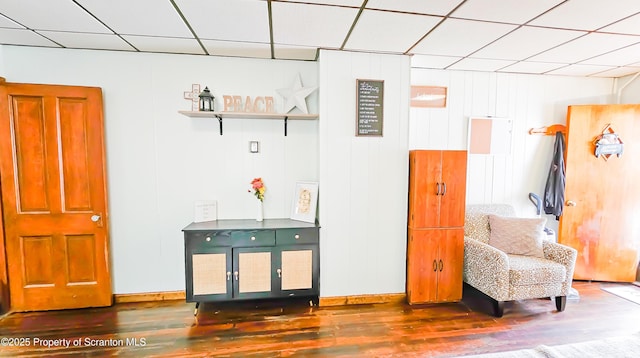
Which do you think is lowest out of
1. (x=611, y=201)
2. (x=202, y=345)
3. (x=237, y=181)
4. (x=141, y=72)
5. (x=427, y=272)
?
(x=202, y=345)

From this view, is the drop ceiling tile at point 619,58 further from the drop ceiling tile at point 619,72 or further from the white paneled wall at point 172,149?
the white paneled wall at point 172,149

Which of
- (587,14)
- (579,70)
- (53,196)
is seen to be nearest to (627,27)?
(587,14)

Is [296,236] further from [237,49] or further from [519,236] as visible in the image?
[519,236]

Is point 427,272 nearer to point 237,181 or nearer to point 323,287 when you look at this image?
point 323,287

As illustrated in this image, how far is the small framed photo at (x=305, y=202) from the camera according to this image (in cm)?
299

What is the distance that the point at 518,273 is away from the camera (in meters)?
2.69

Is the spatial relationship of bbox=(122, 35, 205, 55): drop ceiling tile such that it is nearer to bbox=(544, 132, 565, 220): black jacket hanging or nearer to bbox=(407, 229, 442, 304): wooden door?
bbox=(407, 229, 442, 304): wooden door

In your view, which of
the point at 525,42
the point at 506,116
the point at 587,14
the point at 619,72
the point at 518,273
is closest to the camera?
the point at 587,14

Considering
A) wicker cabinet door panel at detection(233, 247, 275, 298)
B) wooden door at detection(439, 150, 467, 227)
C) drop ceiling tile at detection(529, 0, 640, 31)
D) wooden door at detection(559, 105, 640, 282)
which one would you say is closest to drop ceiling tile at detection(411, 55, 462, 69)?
drop ceiling tile at detection(529, 0, 640, 31)

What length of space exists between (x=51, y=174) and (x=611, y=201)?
5.95 metres

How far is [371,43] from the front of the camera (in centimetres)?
262

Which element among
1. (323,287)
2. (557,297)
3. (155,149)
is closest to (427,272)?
(323,287)

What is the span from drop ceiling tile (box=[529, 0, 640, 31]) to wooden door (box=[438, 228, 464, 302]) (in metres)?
1.87

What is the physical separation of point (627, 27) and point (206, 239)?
382 centimetres
